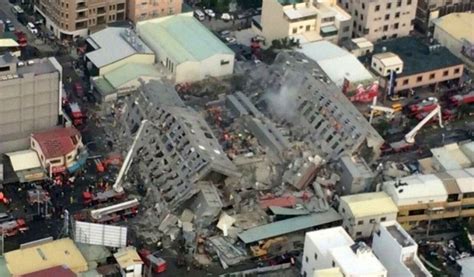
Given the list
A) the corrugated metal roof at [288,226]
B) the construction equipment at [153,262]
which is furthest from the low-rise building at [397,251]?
the construction equipment at [153,262]

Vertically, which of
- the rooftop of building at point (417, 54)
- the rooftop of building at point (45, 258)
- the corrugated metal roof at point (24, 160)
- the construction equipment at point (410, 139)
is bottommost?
the corrugated metal roof at point (24, 160)

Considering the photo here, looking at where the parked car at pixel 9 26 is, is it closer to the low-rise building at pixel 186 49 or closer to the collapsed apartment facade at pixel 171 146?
the low-rise building at pixel 186 49

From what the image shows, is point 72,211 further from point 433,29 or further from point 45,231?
point 433,29

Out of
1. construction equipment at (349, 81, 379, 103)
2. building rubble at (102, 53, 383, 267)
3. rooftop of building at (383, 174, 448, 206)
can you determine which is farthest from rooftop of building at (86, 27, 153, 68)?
rooftop of building at (383, 174, 448, 206)

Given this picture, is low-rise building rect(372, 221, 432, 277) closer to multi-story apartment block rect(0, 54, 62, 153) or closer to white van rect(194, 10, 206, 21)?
multi-story apartment block rect(0, 54, 62, 153)

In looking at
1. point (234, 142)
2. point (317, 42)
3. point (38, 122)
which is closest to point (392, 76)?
point (317, 42)

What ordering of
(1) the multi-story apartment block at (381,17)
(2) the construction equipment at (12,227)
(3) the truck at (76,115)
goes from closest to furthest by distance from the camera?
(2) the construction equipment at (12,227) → (3) the truck at (76,115) → (1) the multi-story apartment block at (381,17)

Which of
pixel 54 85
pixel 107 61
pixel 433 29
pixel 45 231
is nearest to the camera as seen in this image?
pixel 45 231
